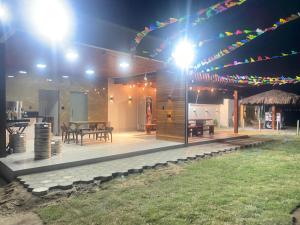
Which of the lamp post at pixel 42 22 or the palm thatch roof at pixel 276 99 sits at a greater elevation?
the lamp post at pixel 42 22

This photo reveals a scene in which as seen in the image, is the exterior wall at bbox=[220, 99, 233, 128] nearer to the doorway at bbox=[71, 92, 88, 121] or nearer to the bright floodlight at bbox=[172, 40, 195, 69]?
the bright floodlight at bbox=[172, 40, 195, 69]

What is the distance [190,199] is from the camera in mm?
3531

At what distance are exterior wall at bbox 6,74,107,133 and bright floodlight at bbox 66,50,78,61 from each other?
3.07 meters

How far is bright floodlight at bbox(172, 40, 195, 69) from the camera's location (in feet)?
25.7

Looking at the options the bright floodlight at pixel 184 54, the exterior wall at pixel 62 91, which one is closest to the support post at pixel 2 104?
the exterior wall at pixel 62 91

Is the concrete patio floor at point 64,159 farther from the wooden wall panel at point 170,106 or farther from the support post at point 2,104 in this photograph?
the wooden wall panel at point 170,106

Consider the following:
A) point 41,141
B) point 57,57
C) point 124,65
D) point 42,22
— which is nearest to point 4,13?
point 42,22

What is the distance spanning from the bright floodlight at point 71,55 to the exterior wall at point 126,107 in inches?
178

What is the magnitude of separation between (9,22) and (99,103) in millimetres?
7261

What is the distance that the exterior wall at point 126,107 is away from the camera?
12.3 m

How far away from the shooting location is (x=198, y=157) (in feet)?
21.5

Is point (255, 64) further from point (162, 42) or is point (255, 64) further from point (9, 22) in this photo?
point (9, 22)

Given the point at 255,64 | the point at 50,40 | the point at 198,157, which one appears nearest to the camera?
the point at 50,40

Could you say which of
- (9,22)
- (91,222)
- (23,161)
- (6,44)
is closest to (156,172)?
(91,222)
